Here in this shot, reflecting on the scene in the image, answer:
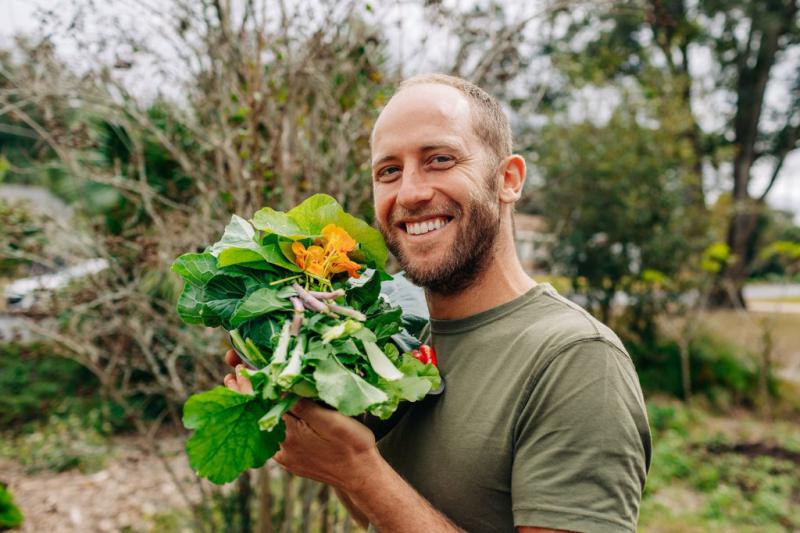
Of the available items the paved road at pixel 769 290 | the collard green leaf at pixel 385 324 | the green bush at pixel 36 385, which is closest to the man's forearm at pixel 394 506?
the collard green leaf at pixel 385 324

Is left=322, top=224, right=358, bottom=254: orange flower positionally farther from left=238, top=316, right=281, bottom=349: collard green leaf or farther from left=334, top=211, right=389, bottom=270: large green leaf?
left=238, top=316, right=281, bottom=349: collard green leaf

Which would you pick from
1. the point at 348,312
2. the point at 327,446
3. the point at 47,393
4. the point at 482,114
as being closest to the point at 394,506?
the point at 327,446

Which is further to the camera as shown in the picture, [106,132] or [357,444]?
[106,132]

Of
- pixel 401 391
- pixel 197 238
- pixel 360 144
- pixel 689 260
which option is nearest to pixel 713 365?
pixel 689 260

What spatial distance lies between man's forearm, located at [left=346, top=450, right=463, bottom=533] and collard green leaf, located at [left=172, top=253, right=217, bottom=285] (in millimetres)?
603

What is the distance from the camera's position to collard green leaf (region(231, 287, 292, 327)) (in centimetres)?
122

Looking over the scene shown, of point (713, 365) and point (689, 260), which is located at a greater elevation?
point (689, 260)

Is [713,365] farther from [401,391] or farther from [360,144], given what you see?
[401,391]

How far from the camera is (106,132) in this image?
186 inches

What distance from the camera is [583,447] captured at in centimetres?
112

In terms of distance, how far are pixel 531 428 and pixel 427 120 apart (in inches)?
32.5

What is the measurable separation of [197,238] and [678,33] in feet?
36.9

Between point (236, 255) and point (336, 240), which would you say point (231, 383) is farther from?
point (336, 240)

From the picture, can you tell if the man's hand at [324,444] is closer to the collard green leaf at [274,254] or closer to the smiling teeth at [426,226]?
the collard green leaf at [274,254]
